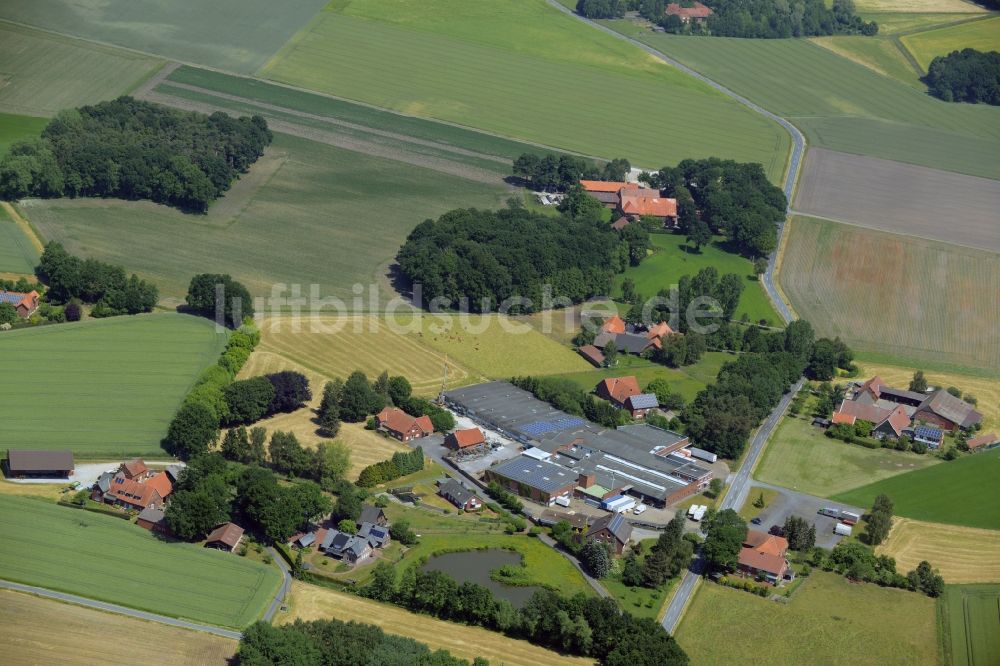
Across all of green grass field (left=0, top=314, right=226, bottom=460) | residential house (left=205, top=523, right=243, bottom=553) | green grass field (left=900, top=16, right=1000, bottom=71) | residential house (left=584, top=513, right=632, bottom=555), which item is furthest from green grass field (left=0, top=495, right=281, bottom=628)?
green grass field (left=900, top=16, right=1000, bottom=71)

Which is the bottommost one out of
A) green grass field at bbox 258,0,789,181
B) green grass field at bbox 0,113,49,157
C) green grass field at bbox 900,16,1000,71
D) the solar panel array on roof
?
the solar panel array on roof

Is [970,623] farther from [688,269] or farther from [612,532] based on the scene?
[688,269]

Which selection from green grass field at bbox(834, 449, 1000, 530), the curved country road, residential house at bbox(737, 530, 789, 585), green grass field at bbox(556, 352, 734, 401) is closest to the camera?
residential house at bbox(737, 530, 789, 585)

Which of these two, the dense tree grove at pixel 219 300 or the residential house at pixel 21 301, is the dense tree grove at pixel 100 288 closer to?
the residential house at pixel 21 301

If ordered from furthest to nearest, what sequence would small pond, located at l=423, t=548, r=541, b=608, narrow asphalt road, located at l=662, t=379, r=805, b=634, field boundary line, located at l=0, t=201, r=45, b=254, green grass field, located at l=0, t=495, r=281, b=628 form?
1. field boundary line, located at l=0, t=201, r=45, b=254
2. small pond, located at l=423, t=548, r=541, b=608
3. narrow asphalt road, located at l=662, t=379, r=805, b=634
4. green grass field, located at l=0, t=495, r=281, b=628

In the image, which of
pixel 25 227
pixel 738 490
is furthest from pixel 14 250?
pixel 738 490

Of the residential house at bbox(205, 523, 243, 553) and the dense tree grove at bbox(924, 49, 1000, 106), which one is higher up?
the dense tree grove at bbox(924, 49, 1000, 106)

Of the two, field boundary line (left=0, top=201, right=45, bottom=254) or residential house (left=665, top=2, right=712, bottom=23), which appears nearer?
field boundary line (left=0, top=201, right=45, bottom=254)

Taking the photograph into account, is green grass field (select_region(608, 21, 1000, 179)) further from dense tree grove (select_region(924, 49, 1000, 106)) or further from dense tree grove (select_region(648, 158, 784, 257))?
dense tree grove (select_region(648, 158, 784, 257))
